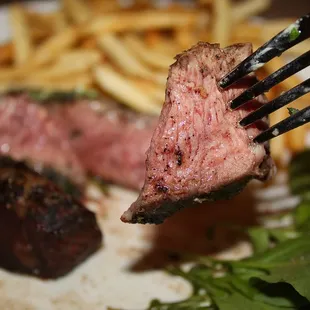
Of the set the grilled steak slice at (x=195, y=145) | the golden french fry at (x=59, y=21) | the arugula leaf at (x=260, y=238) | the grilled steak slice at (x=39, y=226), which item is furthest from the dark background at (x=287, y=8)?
the grilled steak slice at (x=195, y=145)

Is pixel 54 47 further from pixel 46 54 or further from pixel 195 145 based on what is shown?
pixel 195 145

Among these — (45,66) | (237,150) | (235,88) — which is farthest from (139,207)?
(45,66)

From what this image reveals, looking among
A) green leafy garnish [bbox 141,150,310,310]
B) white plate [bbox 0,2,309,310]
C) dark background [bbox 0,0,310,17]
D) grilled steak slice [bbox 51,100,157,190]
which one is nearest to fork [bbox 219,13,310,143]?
green leafy garnish [bbox 141,150,310,310]

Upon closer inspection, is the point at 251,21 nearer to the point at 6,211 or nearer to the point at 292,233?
the point at 292,233

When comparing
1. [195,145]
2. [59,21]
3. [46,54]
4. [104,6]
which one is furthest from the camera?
[104,6]

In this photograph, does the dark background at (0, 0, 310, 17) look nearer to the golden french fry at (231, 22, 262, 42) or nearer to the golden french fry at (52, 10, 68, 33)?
the golden french fry at (52, 10, 68, 33)

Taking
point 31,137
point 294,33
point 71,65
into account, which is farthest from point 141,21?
point 294,33
